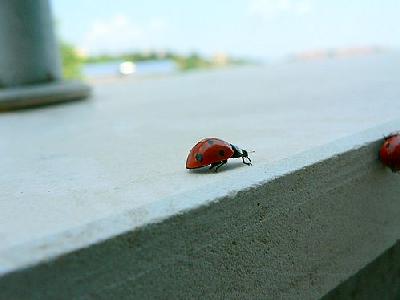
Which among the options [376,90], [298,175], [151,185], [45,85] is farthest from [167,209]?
[45,85]

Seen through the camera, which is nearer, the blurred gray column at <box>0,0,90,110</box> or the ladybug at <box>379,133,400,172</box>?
the ladybug at <box>379,133,400,172</box>

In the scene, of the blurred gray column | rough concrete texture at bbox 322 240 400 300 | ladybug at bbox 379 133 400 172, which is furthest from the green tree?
ladybug at bbox 379 133 400 172

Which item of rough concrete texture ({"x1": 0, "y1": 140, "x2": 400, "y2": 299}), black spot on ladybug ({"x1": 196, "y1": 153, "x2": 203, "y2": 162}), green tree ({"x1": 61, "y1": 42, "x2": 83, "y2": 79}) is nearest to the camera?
rough concrete texture ({"x1": 0, "y1": 140, "x2": 400, "y2": 299})

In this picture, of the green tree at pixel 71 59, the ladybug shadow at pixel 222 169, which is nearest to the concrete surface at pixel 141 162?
the ladybug shadow at pixel 222 169

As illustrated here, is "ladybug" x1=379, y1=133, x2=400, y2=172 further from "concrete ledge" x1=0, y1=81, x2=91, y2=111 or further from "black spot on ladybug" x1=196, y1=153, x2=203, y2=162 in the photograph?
"concrete ledge" x1=0, y1=81, x2=91, y2=111

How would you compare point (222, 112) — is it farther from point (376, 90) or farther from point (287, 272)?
point (287, 272)

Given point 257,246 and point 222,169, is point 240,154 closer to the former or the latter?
point 222,169

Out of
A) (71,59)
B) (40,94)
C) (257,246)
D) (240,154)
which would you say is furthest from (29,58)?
(71,59)
